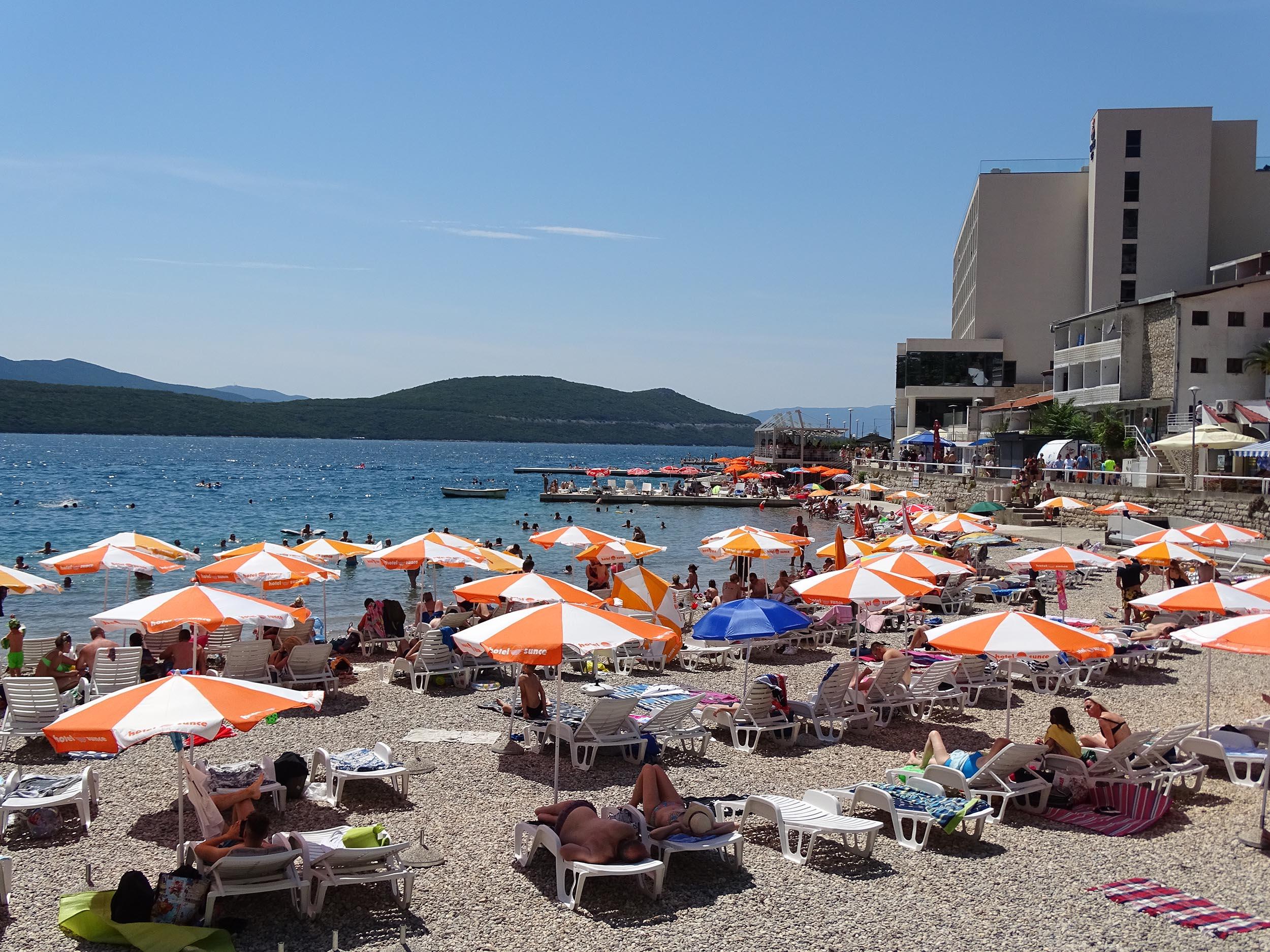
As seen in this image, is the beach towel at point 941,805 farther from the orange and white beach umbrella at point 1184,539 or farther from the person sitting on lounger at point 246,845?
the orange and white beach umbrella at point 1184,539

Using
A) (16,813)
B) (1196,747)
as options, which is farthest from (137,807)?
(1196,747)

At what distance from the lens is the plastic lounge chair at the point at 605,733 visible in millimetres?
9789

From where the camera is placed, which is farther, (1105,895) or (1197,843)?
(1197,843)

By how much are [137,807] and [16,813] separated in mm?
866

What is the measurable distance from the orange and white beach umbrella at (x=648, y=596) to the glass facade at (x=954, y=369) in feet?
195

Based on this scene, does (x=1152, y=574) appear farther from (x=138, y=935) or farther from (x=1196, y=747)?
(x=138, y=935)

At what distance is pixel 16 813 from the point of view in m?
8.02

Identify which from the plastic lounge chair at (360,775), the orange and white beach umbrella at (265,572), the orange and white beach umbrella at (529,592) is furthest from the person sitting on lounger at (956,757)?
the orange and white beach umbrella at (265,572)

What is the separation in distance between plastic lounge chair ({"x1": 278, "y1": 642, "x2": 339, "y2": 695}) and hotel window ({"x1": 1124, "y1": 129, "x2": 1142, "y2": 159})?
61.4 meters

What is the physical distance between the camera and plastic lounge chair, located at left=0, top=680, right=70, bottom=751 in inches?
390

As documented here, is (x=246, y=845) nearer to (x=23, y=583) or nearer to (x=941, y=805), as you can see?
(x=941, y=805)

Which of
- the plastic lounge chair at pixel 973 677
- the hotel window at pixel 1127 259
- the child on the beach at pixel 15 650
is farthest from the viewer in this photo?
the hotel window at pixel 1127 259

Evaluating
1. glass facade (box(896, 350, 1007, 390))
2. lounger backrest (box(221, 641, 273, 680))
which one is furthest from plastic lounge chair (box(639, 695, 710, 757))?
glass facade (box(896, 350, 1007, 390))

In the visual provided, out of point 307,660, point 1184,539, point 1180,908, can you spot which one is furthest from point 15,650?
point 1184,539
